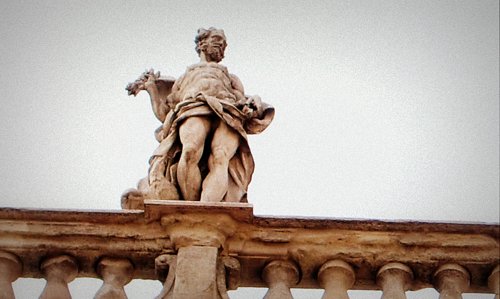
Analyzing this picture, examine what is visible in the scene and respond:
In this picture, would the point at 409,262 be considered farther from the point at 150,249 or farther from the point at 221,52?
the point at 221,52

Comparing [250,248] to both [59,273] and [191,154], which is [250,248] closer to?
[191,154]

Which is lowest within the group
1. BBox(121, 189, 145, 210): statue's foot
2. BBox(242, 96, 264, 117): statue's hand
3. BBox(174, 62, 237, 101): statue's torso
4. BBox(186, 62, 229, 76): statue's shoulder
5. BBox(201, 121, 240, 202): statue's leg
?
BBox(121, 189, 145, 210): statue's foot

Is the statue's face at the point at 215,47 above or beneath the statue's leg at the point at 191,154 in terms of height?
above

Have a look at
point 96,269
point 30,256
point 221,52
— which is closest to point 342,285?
point 96,269

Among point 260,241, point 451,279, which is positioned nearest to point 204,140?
point 260,241

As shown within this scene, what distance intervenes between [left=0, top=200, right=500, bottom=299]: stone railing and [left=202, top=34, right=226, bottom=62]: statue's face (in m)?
2.47

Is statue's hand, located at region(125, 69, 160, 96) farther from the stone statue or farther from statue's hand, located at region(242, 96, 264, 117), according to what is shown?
statue's hand, located at region(242, 96, 264, 117)

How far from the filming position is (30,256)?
5703 millimetres

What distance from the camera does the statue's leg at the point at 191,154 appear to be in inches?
248

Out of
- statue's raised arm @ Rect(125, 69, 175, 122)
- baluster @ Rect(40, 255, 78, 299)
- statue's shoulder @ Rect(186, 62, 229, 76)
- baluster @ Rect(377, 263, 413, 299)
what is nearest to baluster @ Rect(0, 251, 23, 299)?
baluster @ Rect(40, 255, 78, 299)

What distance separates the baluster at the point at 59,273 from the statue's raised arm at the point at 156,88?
2.06m

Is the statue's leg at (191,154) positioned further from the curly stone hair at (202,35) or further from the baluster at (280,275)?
the curly stone hair at (202,35)

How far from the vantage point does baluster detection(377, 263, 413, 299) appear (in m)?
5.53

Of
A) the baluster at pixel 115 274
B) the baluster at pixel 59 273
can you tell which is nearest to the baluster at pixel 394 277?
the baluster at pixel 115 274
